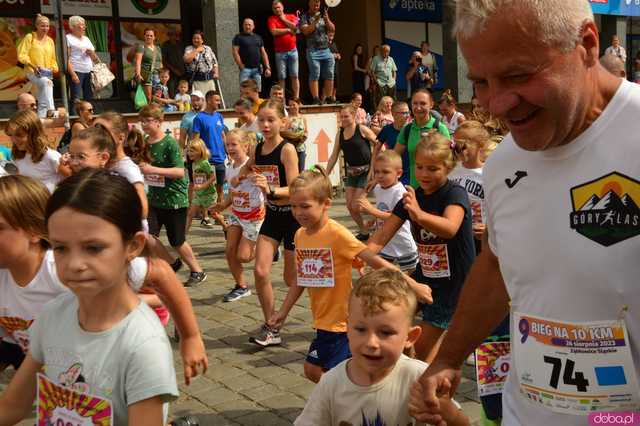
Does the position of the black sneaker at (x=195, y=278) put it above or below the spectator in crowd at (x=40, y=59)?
below

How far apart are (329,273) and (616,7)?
20.7m

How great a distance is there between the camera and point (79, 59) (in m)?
13.5

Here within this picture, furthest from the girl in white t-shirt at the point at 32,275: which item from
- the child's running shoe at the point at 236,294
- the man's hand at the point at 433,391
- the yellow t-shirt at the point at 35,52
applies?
the yellow t-shirt at the point at 35,52

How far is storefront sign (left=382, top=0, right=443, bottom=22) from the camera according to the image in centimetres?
2283

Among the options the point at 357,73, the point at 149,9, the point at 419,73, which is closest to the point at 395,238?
the point at 149,9

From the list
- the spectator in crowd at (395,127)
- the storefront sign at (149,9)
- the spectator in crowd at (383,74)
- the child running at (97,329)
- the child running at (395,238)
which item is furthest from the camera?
the spectator in crowd at (383,74)

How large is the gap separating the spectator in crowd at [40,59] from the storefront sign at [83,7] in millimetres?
3929

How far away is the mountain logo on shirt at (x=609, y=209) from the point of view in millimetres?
1864

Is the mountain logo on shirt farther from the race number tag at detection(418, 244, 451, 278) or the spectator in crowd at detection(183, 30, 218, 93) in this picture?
the spectator in crowd at detection(183, 30, 218, 93)

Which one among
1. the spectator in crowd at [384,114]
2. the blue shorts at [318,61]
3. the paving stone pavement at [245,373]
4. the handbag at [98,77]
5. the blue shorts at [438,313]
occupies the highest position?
the blue shorts at [318,61]

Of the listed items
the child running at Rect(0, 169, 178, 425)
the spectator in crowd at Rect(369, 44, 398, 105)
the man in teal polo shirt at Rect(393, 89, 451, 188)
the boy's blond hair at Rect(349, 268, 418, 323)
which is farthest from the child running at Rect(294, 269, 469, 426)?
the spectator in crowd at Rect(369, 44, 398, 105)

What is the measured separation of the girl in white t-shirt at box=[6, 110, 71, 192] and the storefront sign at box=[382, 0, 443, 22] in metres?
17.3

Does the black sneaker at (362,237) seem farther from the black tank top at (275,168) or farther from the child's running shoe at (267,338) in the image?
the child's running shoe at (267,338)

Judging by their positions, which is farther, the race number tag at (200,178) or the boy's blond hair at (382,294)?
the race number tag at (200,178)
